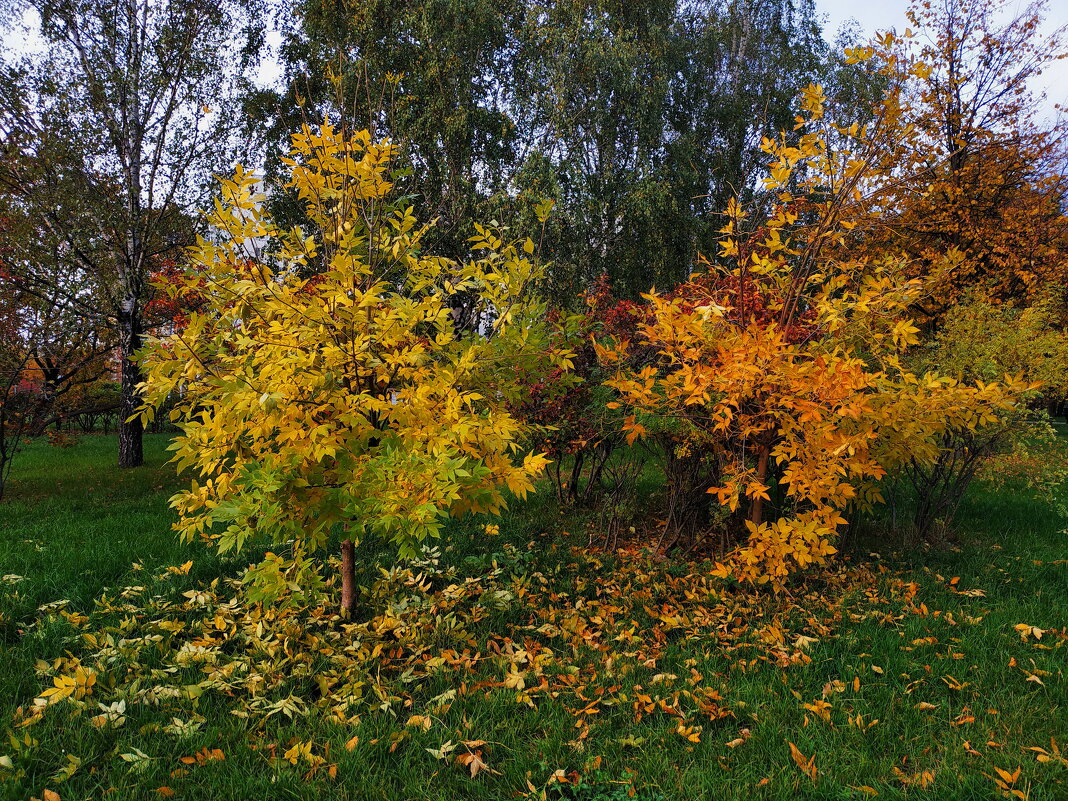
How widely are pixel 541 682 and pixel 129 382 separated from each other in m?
8.55

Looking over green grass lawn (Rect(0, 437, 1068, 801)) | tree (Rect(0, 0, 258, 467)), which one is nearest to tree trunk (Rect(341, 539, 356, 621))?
green grass lawn (Rect(0, 437, 1068, 801))

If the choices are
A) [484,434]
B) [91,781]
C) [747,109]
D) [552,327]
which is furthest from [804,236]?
[747,109]

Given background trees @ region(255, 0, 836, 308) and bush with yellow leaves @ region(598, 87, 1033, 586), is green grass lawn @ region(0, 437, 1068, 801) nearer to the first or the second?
bush with yellow leaves @ region(598, 87, 1033, 586)

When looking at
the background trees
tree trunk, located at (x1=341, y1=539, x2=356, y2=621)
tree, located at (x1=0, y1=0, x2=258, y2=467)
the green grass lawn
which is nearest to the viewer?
the green grass lawn

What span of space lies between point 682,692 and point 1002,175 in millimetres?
13627

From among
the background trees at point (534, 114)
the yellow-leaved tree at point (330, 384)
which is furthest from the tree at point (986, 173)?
the yellow-leaved tree at point (330, 384)

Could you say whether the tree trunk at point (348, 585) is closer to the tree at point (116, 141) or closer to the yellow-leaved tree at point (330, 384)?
the yellow-leaved tree at point (330, 384)

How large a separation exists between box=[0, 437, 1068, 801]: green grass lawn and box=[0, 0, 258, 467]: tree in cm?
498

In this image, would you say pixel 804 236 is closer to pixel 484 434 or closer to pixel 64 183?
pixel 484 434

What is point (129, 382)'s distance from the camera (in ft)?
27.7

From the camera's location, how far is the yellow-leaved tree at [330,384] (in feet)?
8.19

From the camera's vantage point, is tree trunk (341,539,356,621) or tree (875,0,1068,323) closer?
tree trunk (341,539,356,621)

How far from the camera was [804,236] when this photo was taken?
389cm

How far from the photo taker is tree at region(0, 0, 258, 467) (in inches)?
287
